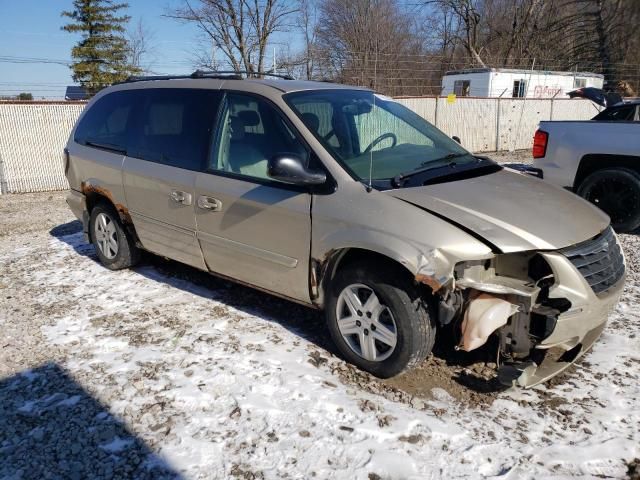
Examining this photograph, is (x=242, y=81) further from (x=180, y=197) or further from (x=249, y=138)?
(x=180, y=197)

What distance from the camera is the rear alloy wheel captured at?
20.2ft

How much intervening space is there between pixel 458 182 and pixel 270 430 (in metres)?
1.91

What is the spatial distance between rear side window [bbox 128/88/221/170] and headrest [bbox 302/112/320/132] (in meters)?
0.82

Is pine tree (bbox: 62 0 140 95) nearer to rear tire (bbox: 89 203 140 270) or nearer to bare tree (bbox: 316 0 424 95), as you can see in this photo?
bare tree (bbox: 316 0 424 95)

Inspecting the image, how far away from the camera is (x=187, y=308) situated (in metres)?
4.42

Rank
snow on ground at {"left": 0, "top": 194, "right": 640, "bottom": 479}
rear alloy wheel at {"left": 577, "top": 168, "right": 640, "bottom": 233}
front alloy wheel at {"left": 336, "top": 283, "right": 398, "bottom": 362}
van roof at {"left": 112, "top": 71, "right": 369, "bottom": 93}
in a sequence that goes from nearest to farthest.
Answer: snow on ground at {"left": 0, "top": 194, "right": 640, "bottom": 479} < front alloy wheel at {"left": 336, "top": 283, "right": 398, "bottom": 362} < van roof at {"left": 112, "top": 71, "right": 369, "bottom": 93} < rear alloy wheel at {"left": 577, "top": 168, "right": 640, "bottom": 233}

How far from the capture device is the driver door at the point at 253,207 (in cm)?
352

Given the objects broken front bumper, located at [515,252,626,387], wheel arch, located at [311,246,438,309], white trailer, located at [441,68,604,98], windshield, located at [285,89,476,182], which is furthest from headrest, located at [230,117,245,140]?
white trailer, located at [441,68,604,98]

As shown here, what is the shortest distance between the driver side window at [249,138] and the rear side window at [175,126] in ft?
0.44

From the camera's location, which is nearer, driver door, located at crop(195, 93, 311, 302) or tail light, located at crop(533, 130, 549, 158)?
driver door, located at crop(195, 93, 311, 302)

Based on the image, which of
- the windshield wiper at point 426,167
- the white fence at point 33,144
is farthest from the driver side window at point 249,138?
the white fence at point 33,144

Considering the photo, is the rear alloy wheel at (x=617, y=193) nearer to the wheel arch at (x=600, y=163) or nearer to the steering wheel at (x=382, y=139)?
the wheel arch at (x=600, y=163)

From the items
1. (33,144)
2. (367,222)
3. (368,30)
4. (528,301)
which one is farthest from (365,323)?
(368,30)

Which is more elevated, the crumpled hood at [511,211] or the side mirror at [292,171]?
the side mirror at [292,171]
